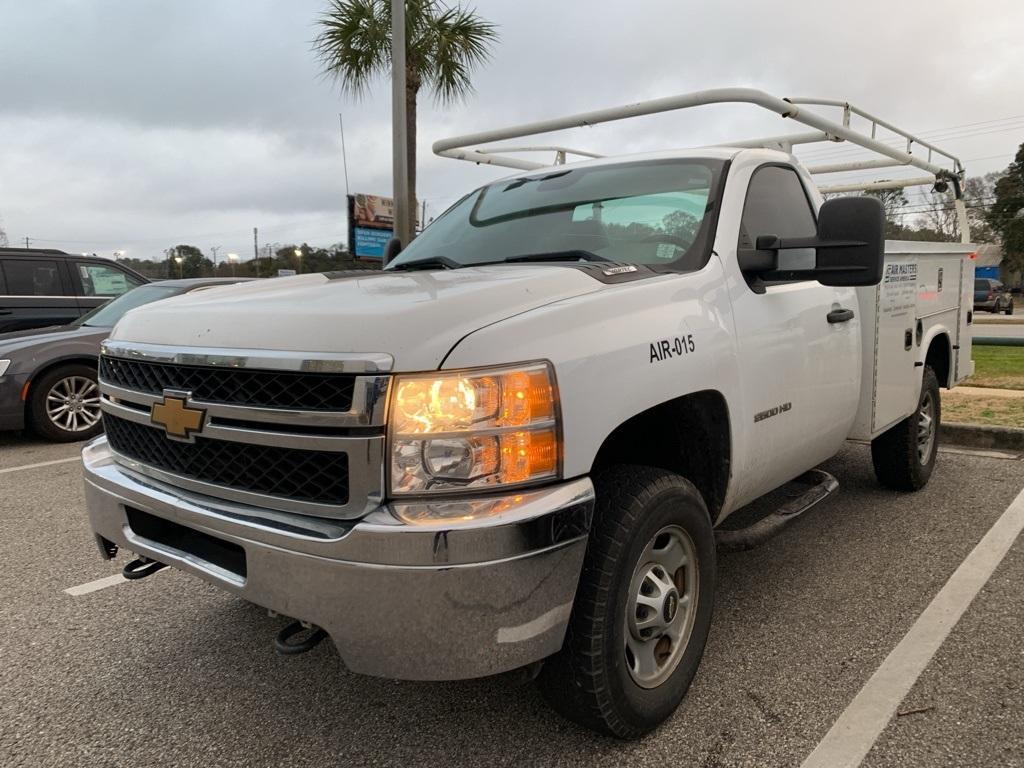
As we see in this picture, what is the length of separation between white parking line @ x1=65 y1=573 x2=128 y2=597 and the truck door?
3.01m

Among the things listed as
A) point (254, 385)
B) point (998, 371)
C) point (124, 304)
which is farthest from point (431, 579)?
point (998, 371)

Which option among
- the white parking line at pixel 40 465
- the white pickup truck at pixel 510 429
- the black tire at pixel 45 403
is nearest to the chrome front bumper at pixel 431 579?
the white pickup truck at pixel 510 429

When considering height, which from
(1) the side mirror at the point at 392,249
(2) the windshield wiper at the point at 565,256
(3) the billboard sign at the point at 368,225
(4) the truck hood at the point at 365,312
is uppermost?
(3) the billboard sign at the point at 368,225

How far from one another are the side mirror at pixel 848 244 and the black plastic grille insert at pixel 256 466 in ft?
5.87

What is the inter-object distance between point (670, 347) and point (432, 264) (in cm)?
134

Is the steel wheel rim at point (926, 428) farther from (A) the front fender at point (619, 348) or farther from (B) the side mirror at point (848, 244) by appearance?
(A) the front fender at point (619, 348)

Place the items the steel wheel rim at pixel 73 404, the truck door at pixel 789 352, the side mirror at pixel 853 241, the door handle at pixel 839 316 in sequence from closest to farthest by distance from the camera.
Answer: the side mirror at pixel 853 241, the truck door at pixel 789 352, the door handle at pixel 839 316, the steel wheel rim at pixel 73 404

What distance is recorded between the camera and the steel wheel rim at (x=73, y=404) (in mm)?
7203

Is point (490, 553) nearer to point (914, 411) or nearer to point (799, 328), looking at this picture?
point (799, 328)

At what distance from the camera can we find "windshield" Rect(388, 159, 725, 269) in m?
2.88

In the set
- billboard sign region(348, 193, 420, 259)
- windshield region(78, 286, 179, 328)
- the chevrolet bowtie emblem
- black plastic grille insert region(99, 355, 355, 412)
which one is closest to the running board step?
black plastic grille insert region(99, 355, 355, 412)

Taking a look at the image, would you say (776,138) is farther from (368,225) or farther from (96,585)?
(368,225)

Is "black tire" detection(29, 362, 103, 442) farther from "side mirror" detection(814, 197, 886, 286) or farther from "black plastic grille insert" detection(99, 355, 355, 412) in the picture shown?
"side mirror" detection(814, 197, 886, 286)

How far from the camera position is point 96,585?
11.9 feet
